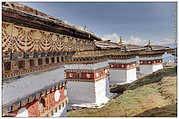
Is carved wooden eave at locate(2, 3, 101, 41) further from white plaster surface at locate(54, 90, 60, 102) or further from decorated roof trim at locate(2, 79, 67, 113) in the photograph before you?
white plaster surface at locate(54, 90, 60, 102)

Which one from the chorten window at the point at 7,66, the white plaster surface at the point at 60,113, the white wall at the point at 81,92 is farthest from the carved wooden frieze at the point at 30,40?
the white wall at the point at 81,92

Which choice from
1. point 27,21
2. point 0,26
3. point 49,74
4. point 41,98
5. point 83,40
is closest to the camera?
point 0,26

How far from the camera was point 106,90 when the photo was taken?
6.37 metres

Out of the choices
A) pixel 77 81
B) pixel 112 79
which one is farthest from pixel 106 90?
pixel 112 79

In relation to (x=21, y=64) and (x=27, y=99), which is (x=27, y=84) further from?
(x=21, y=64)

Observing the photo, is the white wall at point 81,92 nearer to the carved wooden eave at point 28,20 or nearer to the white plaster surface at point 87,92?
the white plaster surface at point 87,92

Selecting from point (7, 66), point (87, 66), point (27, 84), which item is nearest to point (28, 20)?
point (7, 66)

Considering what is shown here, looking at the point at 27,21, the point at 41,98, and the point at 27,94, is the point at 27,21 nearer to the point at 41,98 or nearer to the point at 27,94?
the point at 27,94

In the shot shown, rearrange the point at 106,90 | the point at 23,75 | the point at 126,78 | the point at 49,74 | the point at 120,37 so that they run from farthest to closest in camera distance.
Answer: the point at 120,37
the point at 126,78
the point at 106,90
the point at 49,74
the point at 23,75

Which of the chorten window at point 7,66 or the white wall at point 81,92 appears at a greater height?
the chorten window at point 7,66

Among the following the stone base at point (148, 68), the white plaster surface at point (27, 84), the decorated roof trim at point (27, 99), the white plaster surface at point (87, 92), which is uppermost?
the white plaster surface at point (27, 84)

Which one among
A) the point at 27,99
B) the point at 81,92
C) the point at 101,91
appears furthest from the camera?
the point at 101,91

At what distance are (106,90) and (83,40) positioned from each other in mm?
3655

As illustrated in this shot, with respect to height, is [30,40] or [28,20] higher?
[28,20]
